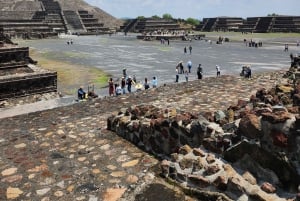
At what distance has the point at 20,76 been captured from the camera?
64.8 feet

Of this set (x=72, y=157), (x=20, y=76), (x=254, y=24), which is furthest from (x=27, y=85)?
(x=254, y=24)

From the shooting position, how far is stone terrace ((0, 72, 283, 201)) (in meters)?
6.22

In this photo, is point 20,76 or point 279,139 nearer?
point 279,139

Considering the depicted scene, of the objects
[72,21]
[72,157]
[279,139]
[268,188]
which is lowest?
[72,157]

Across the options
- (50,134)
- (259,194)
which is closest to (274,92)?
(259,194)

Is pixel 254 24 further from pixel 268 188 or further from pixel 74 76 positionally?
pixel 268 188

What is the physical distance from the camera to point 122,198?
5.81 m

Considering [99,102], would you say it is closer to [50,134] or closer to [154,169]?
[50,134]

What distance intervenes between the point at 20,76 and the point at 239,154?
16.5 m

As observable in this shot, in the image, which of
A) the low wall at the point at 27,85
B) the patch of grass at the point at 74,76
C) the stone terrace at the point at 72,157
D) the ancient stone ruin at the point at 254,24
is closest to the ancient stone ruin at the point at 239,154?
the stone terrace at the point at 72,157

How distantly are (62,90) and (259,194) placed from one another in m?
19.9

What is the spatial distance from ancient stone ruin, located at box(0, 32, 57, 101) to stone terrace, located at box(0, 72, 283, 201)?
7.79 m

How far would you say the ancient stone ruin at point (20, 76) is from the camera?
63.5 feet

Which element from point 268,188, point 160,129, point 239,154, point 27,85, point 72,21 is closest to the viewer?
point 268,188
